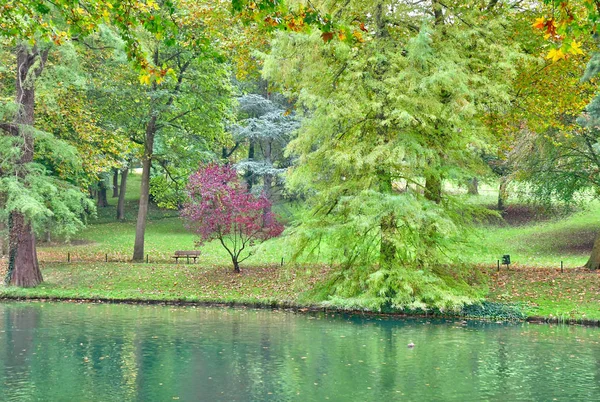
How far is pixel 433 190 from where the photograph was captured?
2144 cm

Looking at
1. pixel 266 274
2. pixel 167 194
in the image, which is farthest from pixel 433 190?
pixel 167 194

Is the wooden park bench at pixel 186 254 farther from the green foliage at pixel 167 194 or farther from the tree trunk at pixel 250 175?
the tree trunk at pixel 250 175

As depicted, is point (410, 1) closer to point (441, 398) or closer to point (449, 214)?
point (449, 214)

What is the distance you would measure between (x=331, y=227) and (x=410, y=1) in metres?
7.85

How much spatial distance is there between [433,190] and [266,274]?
24.0 ft

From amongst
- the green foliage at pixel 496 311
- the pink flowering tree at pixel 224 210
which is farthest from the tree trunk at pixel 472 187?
the pink flowering tree at pixel 224 210

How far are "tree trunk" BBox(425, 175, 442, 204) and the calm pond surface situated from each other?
3825 mm

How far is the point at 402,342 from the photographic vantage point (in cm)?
1645

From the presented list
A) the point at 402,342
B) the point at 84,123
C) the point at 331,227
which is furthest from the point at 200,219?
the point at 402,342

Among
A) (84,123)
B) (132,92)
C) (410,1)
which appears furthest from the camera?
(132,92)

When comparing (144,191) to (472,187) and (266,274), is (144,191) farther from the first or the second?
(472,187)

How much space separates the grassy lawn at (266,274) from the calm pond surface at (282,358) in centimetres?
209

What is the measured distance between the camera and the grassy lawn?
2125 centimetres

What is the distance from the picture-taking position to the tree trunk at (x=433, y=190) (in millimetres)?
21188
